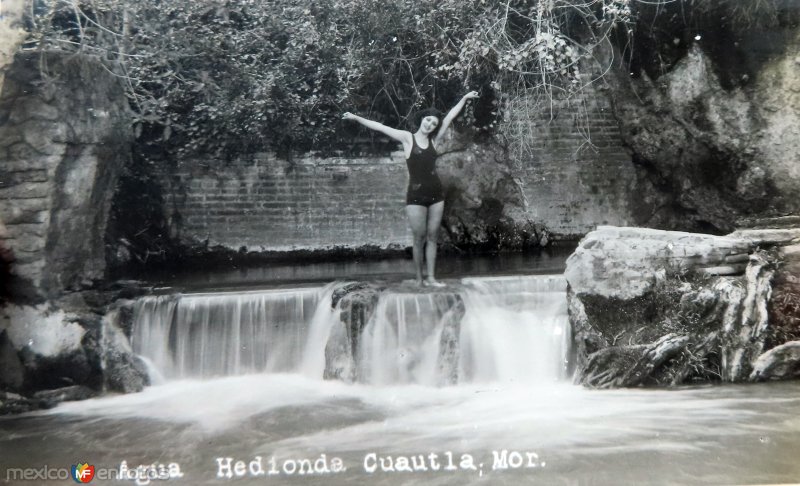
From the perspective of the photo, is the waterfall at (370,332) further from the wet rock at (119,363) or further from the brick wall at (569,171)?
the brick wall at (569,171)

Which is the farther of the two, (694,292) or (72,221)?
(72,221)

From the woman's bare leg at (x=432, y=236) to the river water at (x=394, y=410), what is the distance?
5.6 inches

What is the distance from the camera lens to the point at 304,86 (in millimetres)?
3297

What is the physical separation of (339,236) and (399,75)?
96 centimetres

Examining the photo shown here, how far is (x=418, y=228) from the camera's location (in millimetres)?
3143

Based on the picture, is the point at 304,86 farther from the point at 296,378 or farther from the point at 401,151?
the point at 296,378

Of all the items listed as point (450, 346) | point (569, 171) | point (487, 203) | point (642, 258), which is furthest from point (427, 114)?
point (642, 258)

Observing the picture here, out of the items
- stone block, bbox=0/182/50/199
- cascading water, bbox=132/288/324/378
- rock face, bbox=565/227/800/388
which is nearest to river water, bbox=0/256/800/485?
cascading water, bbox=132/288/324/378

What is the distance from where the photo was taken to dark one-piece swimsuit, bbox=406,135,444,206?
3119 millimetres

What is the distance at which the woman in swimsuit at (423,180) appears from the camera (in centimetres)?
310

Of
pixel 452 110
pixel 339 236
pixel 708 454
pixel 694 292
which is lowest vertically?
pixel 708 454

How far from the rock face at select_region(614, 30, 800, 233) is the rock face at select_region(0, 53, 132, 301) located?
2.92m

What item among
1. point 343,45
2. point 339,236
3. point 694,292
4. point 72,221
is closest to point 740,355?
point 694,292

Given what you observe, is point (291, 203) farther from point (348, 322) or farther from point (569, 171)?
point (569, 171)
